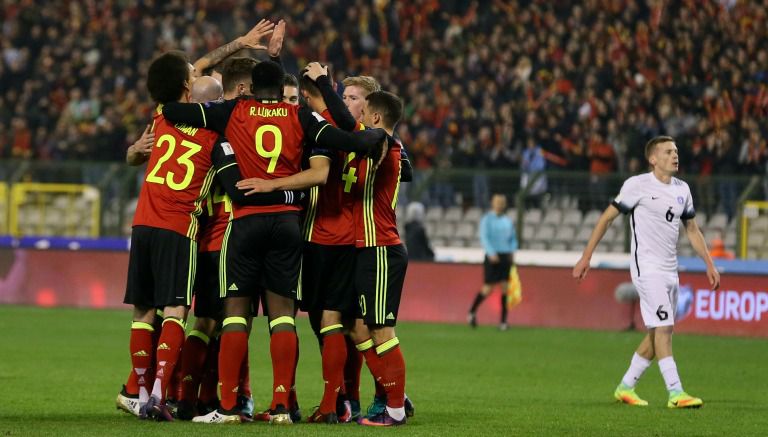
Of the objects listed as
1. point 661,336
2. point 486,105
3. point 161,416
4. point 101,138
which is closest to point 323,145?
point 161,416

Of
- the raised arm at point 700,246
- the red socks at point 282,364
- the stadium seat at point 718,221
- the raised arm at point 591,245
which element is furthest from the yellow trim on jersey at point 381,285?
the stadium seat at point 718,221

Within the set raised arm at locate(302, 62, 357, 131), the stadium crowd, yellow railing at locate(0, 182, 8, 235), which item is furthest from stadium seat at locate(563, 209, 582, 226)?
raised arm at locate(302, 62, 357, 131)

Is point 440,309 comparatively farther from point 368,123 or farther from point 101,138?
point 368,123

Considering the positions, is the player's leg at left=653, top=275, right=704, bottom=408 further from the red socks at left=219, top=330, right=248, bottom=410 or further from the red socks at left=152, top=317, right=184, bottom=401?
the red socks at left=152, top=317, right=184, bottom=401

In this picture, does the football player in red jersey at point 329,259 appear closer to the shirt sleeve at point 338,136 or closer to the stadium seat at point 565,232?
the shirt sleeve at point 338,136

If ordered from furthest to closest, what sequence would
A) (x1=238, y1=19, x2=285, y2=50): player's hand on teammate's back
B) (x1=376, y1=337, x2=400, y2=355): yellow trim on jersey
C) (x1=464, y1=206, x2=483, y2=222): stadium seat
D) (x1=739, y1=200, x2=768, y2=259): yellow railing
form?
(x1=464, y1=206, x2=483, y2=222): stadium seat
(x1=739, y1=200, x2=768, y2=259): yellow railing
(x1=238, y1=19, x2=285, y2=50): player's hand on teammate's back
(x1=376, y1=337, x2=400, y2=355): yellow trim on jersey

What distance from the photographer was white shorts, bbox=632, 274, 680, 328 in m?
10.1

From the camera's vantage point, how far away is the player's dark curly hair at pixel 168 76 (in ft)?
27.4

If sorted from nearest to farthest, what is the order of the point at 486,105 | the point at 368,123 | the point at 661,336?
the point at 368,123, the point at 661,336, the point at 486,105

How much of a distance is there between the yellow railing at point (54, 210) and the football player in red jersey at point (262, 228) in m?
14.6

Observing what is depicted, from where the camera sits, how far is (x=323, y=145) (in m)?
7.95

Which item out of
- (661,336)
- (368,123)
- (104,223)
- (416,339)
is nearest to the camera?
(368,123)

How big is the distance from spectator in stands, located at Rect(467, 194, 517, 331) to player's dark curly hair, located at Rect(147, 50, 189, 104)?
11319 mm

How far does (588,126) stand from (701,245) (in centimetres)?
1256
